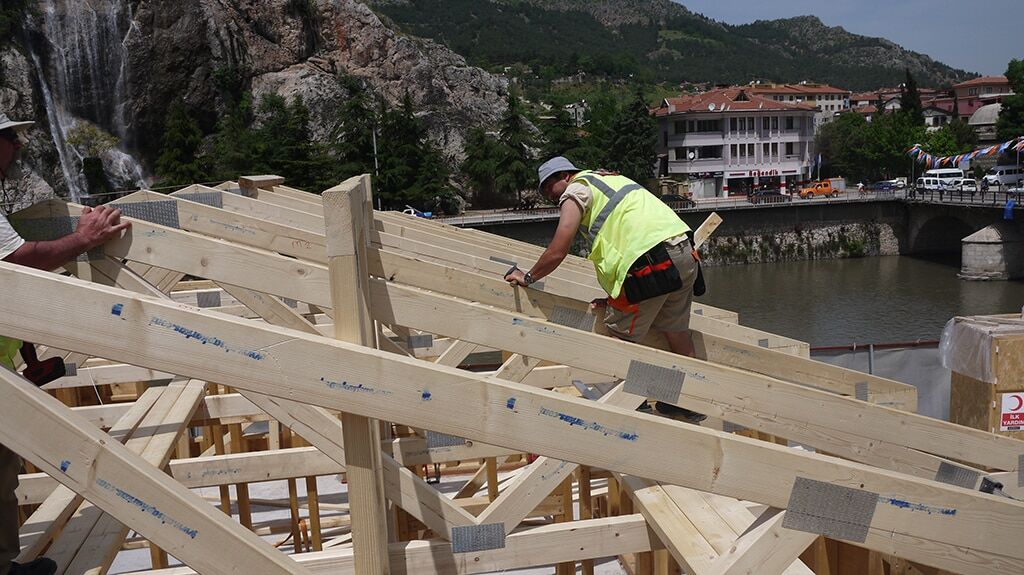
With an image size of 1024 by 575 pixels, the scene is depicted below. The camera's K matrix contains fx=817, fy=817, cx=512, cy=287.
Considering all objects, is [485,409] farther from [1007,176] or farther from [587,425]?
[1007,176]

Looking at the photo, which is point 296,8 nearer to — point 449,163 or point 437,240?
point 449,163

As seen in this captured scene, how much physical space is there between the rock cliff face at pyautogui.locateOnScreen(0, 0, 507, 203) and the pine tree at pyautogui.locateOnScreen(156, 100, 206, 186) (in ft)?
6.59

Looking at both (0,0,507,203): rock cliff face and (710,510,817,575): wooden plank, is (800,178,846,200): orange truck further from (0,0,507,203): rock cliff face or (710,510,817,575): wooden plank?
(710,510,817,575): wooden plank

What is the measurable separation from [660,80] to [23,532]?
556ft

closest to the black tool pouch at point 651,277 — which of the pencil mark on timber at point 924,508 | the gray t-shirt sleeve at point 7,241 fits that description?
the pencil mark on timber at point 924,508

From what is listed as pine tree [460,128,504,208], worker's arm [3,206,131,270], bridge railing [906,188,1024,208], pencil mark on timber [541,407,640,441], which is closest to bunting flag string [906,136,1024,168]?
bridge railing [906,188,1024,208]

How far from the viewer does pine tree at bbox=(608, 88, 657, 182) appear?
5509 cm

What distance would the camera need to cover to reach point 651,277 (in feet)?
14.1

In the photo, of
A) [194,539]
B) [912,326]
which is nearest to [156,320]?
[194,539]

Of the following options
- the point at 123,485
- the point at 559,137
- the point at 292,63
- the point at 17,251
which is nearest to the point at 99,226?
the point at 17,251

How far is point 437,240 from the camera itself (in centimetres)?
652

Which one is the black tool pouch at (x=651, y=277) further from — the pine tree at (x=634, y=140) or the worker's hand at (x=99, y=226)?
the pine tree at (x=634, y=140)

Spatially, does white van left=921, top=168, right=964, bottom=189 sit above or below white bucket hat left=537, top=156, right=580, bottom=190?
below

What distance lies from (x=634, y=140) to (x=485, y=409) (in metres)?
54.9
